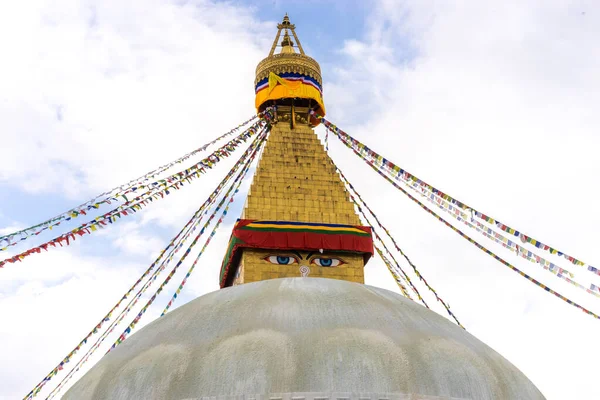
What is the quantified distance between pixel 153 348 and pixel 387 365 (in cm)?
188

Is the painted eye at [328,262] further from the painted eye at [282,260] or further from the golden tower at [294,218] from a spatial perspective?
the painted eye at [282,260]

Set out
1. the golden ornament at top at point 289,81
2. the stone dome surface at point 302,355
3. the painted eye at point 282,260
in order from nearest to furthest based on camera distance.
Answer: the stone dome surface at point 302,355
the painted eye at point 282,260
the golden ornament at top at point 289,81

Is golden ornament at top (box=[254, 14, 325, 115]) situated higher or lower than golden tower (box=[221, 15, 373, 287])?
higher

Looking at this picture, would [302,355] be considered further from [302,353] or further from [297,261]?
[297,261]

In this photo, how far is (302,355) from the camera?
4.63 metres

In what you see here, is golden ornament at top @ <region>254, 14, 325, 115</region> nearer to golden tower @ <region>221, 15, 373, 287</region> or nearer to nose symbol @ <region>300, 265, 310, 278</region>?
golden tower @ <region>221, 15, 373, 287</region>

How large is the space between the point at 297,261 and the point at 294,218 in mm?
791

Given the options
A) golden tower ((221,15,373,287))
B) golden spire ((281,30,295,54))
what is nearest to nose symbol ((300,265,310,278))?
golden tower ((221,15,373,287))

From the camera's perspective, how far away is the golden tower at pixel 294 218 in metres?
10.4

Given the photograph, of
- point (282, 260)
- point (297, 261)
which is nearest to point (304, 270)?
point (297, 261)

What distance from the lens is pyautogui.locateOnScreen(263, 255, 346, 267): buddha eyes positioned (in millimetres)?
10414

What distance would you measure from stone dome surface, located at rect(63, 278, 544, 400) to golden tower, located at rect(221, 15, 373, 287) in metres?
4.66

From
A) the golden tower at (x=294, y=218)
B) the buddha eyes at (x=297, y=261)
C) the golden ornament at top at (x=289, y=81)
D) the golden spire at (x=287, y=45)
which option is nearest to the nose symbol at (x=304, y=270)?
the golden tower at (x=294, y=218)

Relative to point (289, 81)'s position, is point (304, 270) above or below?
below
